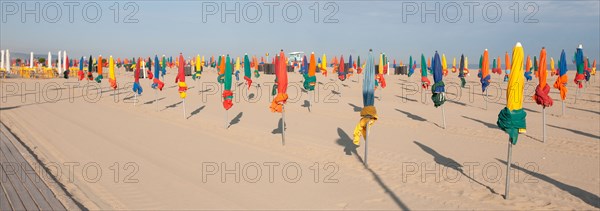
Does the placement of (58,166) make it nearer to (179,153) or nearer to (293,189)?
(179,153)

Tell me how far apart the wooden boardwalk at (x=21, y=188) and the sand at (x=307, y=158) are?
1.76 ft

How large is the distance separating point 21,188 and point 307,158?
6198 mm

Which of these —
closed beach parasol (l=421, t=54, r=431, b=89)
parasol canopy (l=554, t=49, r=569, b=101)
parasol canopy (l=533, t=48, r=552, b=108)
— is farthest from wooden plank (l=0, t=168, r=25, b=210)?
parasol canopy (l=554, t=49, r=569, b=101)

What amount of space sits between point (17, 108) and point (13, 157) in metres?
12.0

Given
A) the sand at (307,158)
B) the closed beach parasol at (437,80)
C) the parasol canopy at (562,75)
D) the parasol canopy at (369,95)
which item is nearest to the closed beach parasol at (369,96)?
the parasol canopy at (369,95)

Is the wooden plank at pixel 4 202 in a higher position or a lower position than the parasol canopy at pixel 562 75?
lower

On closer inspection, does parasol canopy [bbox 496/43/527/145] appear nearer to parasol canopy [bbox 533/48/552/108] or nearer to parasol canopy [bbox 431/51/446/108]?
parasol canopy [bbox 533/48/552/108]

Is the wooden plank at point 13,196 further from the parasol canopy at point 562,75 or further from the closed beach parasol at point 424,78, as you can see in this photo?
the parasol canopy at point 562,75

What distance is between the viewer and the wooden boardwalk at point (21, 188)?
6176 millimetres

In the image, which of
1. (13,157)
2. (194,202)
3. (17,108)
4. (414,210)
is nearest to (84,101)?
(17,108)

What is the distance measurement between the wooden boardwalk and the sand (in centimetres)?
54

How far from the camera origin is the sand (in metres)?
7.43

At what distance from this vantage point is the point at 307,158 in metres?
10.6

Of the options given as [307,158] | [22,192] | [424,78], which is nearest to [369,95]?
[307,158]
